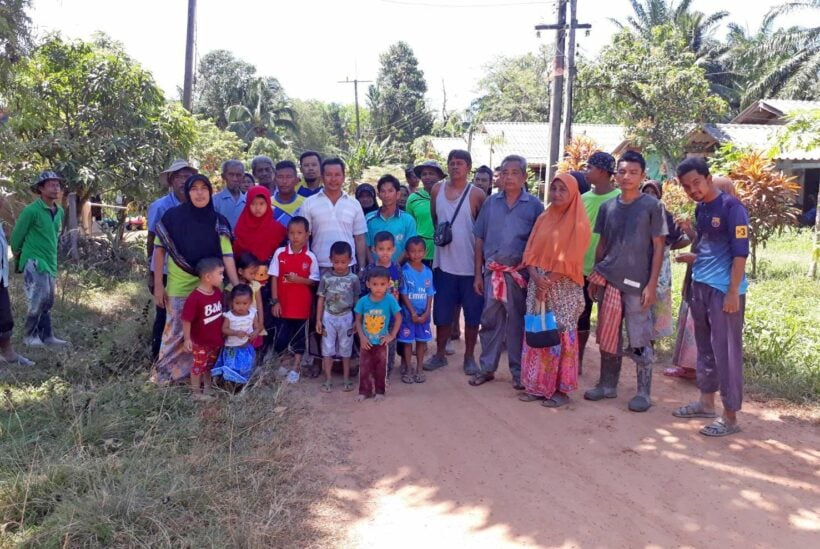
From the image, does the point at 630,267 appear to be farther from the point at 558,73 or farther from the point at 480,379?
the point at 558,73

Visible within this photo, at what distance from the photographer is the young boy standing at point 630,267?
4.41 m

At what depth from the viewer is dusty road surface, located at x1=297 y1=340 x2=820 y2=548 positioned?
10.1 feet

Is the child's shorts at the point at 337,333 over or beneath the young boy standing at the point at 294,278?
beneath

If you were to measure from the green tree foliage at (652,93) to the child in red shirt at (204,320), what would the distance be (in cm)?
1625

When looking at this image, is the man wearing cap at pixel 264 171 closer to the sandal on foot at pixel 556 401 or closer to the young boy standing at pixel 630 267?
the young boy standing at pixel 630 267

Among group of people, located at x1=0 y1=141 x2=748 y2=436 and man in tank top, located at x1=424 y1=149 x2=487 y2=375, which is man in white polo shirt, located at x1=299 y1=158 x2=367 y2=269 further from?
man in tank top, located at x1=424 y1=149 x2=487 y2=375

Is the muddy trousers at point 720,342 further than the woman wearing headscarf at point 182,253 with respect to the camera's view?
No

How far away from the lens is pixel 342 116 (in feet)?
172

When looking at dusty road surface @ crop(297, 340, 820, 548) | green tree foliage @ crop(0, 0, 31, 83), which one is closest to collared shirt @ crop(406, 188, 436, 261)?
dusty road surface @ crop(297, 340, 820, 548)

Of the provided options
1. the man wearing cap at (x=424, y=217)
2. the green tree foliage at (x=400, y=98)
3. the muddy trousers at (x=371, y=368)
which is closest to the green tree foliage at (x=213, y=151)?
the man wearing cap at (x=424, y=217)

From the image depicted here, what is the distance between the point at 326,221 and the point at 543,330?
1896 millimetres

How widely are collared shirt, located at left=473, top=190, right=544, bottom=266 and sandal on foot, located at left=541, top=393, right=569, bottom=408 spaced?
3.32 ft

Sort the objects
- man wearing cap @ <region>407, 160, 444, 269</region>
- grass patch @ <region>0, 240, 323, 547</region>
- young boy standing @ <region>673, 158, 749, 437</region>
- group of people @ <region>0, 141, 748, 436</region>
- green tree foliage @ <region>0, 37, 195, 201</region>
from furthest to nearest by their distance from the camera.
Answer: green tree foliage @ <region>0, 37, 195, 201</region> → man wearing cap @ <region>407, 160, 444, 269</region> → group of people @ <region>0, 141, 748, 436</region> → young boy standing @ <region>673, 158, 749, 437</region> → grass patch @ <region>0, 240, 323, 547</region>

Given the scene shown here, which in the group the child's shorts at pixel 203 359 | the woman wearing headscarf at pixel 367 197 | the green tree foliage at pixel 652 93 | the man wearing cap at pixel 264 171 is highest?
the green tree foliage at pixel 652 93
